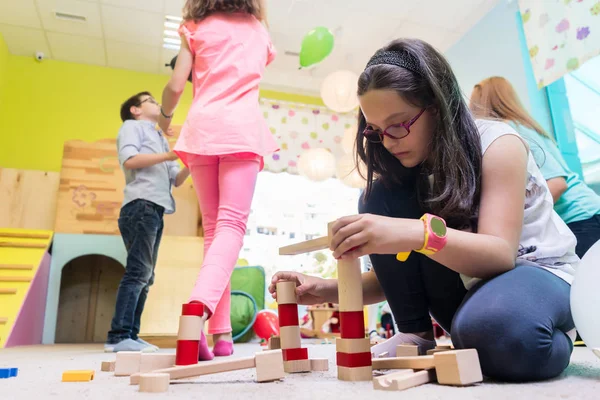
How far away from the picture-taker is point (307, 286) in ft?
2.66

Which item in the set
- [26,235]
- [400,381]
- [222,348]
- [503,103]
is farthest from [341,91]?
[400,381]

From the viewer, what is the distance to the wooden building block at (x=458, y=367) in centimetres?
57

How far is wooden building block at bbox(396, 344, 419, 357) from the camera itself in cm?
78

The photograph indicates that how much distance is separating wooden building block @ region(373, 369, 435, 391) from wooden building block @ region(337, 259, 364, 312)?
10cm

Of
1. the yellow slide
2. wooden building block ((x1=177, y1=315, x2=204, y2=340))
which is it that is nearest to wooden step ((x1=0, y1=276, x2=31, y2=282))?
the yellow slide

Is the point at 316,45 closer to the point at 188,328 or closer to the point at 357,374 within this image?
the point at 188,328

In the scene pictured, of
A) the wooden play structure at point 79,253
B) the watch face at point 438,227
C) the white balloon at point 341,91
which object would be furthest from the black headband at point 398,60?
the white balloon at point 341,91

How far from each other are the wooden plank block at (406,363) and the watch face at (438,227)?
16 cm

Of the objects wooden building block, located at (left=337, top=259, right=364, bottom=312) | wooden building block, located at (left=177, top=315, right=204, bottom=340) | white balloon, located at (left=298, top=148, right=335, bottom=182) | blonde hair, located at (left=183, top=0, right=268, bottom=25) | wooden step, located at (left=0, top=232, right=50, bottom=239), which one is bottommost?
wooden building block, located at (left=177, top=315, right=204, bottom=340)

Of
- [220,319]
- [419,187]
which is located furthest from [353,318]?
[220,319]

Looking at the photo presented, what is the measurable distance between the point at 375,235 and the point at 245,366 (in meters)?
0.26

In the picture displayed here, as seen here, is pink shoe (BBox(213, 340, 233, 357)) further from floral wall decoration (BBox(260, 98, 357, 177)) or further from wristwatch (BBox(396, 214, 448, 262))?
floral wall decoration (BBox(260, 98, 357, 177))

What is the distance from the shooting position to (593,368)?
76cm

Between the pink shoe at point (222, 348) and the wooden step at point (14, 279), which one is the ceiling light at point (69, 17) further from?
the pink shoe at point (222, 348)
